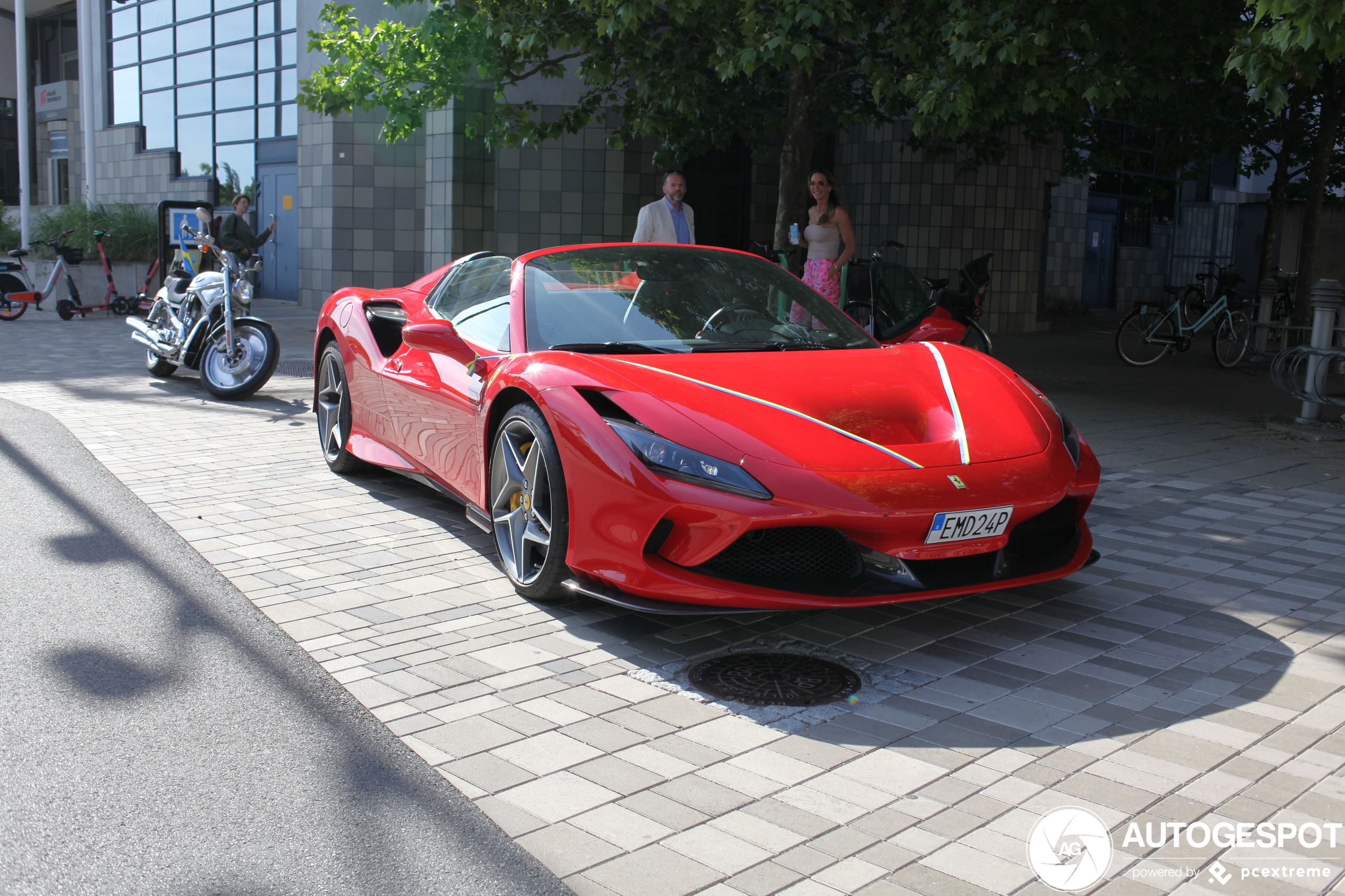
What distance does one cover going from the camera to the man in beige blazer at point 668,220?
31.0 ft

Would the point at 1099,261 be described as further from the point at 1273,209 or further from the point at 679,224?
the point at 679,224

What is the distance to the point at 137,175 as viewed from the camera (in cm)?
2464

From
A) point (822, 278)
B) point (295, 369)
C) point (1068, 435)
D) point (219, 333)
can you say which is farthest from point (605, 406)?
point (295, 369)

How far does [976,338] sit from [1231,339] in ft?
14.4

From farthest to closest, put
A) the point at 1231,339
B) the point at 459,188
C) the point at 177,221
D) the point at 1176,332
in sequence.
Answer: the point at 177,221 → the point at 459,188 → the point at 1231,339 → the point at 1176,332

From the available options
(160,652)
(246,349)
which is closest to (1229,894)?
(160,652)

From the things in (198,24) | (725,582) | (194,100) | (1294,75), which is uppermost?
(198,24)

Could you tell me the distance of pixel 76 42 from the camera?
31734mm

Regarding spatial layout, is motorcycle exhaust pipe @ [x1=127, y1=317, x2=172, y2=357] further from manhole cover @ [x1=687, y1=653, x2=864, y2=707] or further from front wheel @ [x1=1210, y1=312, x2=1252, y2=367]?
front wheel @ [x1=1210, y1=312, x2=1252, y2=367]

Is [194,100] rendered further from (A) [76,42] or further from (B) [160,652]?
(B) [160,652]

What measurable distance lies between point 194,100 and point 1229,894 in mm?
24665

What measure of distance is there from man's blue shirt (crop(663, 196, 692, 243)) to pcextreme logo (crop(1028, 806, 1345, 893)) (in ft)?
24.2

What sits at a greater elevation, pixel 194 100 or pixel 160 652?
pixel 194 100

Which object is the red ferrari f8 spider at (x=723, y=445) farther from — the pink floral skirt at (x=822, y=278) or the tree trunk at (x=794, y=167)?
the tree trunk at (x=794, y=167)
